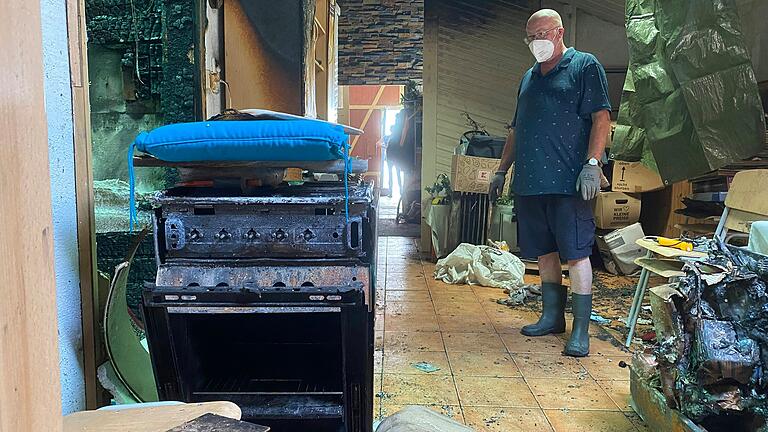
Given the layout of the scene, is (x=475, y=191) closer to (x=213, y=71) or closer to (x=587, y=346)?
(x=587, y=346)

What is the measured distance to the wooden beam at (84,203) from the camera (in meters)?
1.36

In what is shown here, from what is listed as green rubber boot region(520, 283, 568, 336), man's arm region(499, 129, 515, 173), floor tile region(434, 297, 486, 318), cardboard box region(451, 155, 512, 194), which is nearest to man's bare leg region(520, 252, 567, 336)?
green rubber boot region(520, 283, 568, 336)

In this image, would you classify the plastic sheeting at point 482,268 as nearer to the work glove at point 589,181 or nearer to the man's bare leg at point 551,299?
the man's bare leg at point 551,299

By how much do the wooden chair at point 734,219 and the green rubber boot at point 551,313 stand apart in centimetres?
34

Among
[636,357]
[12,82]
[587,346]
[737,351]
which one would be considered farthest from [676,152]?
[12,82]

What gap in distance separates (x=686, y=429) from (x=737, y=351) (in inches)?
10.4

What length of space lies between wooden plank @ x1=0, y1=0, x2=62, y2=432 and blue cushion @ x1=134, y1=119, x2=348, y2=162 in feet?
2.62

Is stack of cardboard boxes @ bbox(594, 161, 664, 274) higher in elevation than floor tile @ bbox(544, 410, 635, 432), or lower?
higher

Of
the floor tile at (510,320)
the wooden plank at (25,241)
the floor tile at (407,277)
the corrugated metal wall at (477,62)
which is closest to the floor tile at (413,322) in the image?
the floor tile at (510,320)

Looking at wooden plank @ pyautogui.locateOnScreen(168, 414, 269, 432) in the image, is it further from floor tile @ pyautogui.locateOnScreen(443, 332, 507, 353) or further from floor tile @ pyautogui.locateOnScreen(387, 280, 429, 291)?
floor tile @ pyautogui.locateOnScreen(387, 280, 429, 291)

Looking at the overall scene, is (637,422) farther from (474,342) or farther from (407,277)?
(407,277)

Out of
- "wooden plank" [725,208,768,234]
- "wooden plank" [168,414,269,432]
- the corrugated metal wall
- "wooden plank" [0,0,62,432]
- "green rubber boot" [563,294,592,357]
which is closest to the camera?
"wooden plank" [0,0,62,432]

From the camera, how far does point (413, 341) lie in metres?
2.85

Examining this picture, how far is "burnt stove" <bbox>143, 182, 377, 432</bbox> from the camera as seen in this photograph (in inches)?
52.5
